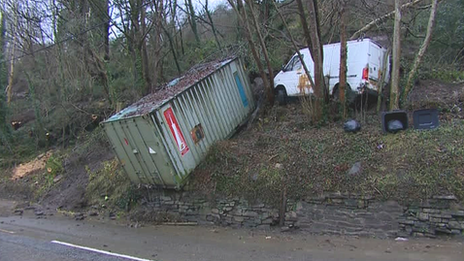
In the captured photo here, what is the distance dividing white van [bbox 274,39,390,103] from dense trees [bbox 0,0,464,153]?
0.42 meters

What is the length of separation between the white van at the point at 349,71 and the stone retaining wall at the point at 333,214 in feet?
14.3

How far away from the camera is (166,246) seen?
287 inches

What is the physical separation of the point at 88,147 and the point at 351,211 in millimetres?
11805

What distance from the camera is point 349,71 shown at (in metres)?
10.5

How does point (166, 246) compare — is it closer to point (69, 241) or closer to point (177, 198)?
point (177, 198)

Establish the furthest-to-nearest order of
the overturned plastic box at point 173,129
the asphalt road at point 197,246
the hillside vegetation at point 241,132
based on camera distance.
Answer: the overturned plastic box at point 173,129
the hillside vegetation at point 241,132
the asphalt road at point 197,246

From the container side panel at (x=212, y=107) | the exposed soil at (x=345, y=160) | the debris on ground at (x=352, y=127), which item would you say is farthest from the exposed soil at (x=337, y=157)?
the container side panel at (x=212, y=107)

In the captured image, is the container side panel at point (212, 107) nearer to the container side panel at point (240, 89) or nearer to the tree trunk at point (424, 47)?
the container side panel at point (240, 89)

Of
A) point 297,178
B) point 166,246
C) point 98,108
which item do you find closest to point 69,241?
point 166,246

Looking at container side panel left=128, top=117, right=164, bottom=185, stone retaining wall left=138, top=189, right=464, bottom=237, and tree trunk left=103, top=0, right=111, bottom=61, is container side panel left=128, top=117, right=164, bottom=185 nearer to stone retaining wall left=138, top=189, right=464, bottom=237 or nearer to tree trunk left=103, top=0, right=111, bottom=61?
stone retaining wall left=138, top=189, right=464, bottom=237

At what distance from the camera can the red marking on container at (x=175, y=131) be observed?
27.9ft

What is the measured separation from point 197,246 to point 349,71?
6787mm

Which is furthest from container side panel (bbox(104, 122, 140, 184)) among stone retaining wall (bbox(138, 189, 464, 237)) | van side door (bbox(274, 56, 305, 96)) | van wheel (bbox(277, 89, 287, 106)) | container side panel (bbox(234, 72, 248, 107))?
van side door (bbox(274, 56, 305, 96))

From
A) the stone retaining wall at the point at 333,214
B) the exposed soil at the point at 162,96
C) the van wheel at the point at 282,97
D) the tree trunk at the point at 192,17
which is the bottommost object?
the stone retaining wall at the point at 333,214
